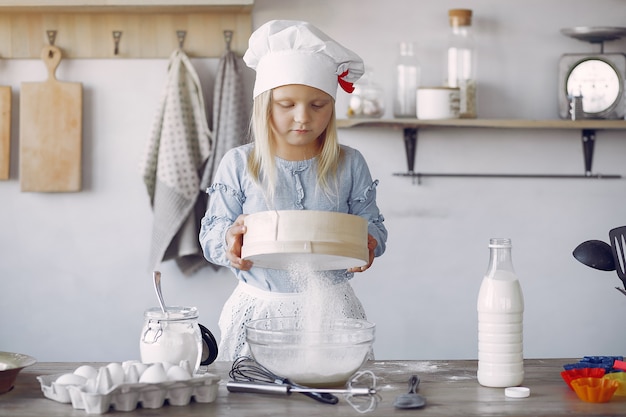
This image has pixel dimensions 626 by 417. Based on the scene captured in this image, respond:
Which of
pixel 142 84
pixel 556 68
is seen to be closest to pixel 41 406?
pixel 142 84

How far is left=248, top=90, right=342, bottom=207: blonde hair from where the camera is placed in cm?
178

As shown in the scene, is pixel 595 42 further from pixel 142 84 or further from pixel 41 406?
pixel 41 406

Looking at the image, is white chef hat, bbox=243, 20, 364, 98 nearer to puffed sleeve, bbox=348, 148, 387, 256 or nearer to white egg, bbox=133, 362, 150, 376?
puffed sleeve, bbox=348, 148, 387, 256

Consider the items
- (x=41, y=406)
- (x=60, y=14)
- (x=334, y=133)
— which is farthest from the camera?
(x=60, y=14)

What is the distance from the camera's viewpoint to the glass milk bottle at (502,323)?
4.58 feet

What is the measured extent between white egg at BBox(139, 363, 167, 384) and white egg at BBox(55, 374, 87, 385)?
94 mm

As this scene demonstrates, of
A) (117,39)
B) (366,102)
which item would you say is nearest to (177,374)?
(366,102)

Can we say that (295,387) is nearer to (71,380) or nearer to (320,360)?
(320,360)

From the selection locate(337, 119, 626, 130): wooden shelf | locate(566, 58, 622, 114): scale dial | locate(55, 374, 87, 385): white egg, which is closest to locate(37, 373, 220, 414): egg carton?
locate(55, 374, 87, 385): white egg

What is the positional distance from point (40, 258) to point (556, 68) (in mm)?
1780

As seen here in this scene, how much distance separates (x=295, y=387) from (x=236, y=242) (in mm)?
303

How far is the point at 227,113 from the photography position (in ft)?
8.84

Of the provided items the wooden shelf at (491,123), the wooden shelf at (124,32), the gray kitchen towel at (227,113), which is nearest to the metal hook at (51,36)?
the wooden shelf at (124,32)

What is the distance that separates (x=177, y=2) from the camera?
2578mm
